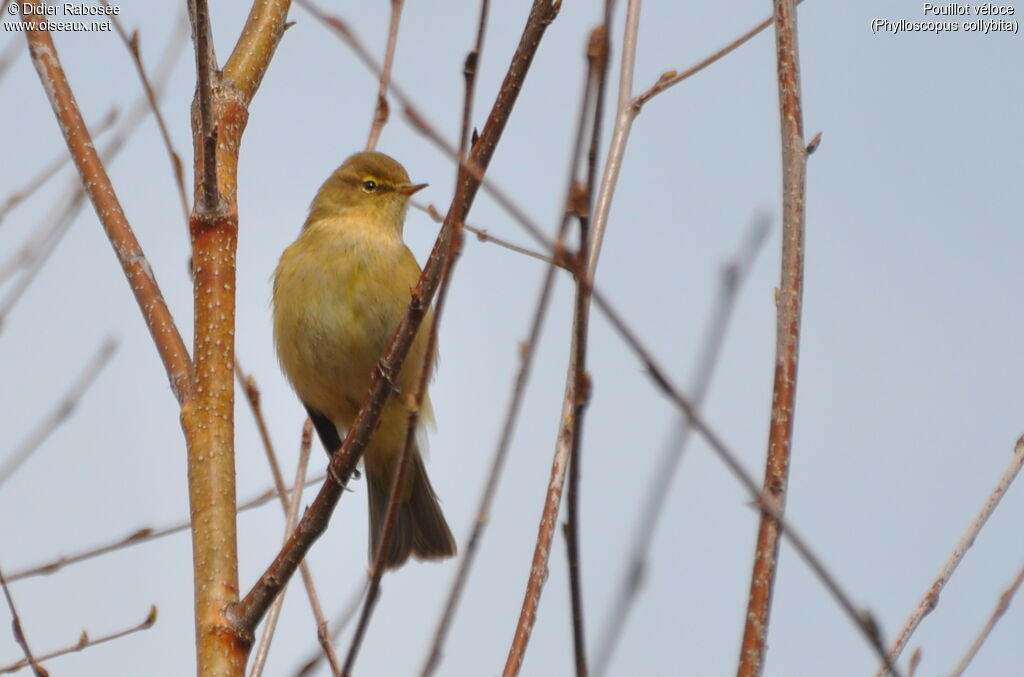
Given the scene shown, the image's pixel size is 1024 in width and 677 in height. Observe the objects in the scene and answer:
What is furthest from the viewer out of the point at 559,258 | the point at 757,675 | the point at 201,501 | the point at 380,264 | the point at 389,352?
the point at 380,264

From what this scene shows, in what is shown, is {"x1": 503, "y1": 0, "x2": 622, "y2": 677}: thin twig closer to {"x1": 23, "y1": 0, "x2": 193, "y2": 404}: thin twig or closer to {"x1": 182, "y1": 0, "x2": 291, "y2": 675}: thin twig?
{"x1": 182, "y1": 0, "x2": 291, "y2": 675}: thin twig

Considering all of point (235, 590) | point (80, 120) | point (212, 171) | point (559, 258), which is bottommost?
point (235, 590)

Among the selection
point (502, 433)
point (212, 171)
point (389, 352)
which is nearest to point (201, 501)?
point (389, 352)

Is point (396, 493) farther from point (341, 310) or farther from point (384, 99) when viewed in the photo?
point (341, 310)

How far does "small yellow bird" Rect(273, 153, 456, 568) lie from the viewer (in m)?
5.05

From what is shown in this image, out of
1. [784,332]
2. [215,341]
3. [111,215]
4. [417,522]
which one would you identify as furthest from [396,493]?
A: [417,522]

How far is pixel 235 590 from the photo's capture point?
280cm

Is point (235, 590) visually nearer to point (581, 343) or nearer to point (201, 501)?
point (201, 501)

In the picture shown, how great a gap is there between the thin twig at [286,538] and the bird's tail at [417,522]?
1827 millimetres

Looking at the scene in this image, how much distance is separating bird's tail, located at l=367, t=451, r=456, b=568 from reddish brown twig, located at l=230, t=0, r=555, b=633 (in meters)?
2.68

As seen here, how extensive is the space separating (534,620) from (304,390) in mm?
3134

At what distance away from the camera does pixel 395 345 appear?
264 cm

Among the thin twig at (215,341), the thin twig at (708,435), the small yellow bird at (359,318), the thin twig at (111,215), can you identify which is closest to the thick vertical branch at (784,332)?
the thin twig at (708,435)

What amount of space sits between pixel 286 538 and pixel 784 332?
61.7 inches
